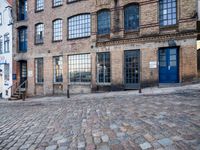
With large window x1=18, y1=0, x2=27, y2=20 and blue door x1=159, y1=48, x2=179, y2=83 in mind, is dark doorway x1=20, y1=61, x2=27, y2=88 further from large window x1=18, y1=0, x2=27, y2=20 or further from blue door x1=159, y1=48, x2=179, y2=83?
blue door x1=159, y1=48, x2=179, y2=83

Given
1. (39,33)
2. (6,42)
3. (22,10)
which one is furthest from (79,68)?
(6,42)

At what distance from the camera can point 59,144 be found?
468 centimetres

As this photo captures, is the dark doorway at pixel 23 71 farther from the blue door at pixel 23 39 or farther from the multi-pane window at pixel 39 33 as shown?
the multi-pane window at pixel 39 33

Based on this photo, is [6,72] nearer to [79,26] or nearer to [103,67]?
[79,26]

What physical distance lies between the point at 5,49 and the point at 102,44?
14.5 metres

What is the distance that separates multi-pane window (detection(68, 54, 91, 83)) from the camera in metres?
17.5

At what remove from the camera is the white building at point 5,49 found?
932 inches

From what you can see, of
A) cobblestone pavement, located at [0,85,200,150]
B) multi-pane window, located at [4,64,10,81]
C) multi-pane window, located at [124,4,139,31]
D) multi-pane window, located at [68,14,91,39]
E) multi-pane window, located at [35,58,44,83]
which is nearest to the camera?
cobblestone pavement, located at [0,85,200,150]

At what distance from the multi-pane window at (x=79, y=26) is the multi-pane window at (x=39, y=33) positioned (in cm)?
363

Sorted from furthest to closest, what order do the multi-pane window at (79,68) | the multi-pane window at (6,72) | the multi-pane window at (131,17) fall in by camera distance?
the multi-pane window at (6,72)
the multi-pane window at (79,68)
the multi-pane window at (131,17)

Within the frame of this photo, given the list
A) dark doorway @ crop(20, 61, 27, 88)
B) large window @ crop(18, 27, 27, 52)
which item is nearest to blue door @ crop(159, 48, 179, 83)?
large window @ crop(18, 27, 27, 52)

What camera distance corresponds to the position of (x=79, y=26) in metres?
18.3

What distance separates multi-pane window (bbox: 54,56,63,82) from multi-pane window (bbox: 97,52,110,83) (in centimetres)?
433

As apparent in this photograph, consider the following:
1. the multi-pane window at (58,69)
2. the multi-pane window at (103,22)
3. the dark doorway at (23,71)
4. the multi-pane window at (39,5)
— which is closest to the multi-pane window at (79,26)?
the multi-pane window at (103,22)
